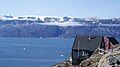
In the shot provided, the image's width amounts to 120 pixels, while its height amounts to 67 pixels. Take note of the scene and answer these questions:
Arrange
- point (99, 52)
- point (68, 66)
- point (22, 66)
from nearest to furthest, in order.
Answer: point (99, 52) → point (68, 66) → point (22, 66)

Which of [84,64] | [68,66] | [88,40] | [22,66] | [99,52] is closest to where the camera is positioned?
[84,64]

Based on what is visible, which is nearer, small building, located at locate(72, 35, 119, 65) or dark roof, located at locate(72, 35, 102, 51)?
small building, located at locate(72, 35, 119, 65)

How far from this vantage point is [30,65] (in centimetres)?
10456

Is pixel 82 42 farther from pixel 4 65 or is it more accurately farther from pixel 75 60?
pixel 4 65

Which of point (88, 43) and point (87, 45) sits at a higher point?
point (88, 43)

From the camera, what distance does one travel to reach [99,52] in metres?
Answer: 42.1

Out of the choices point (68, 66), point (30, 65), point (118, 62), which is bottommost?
point (30, 65)

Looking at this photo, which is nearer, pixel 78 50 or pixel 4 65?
pixel 78 50

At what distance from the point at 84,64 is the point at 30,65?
222ft

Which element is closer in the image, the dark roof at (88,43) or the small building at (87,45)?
the small building at (87,45)

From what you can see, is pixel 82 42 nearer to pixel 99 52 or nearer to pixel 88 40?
pixel 88 40

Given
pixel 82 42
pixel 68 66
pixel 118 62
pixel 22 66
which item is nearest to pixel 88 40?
pixel 82 42

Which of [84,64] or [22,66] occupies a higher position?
[84,64]

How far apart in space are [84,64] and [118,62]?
9093 mm
